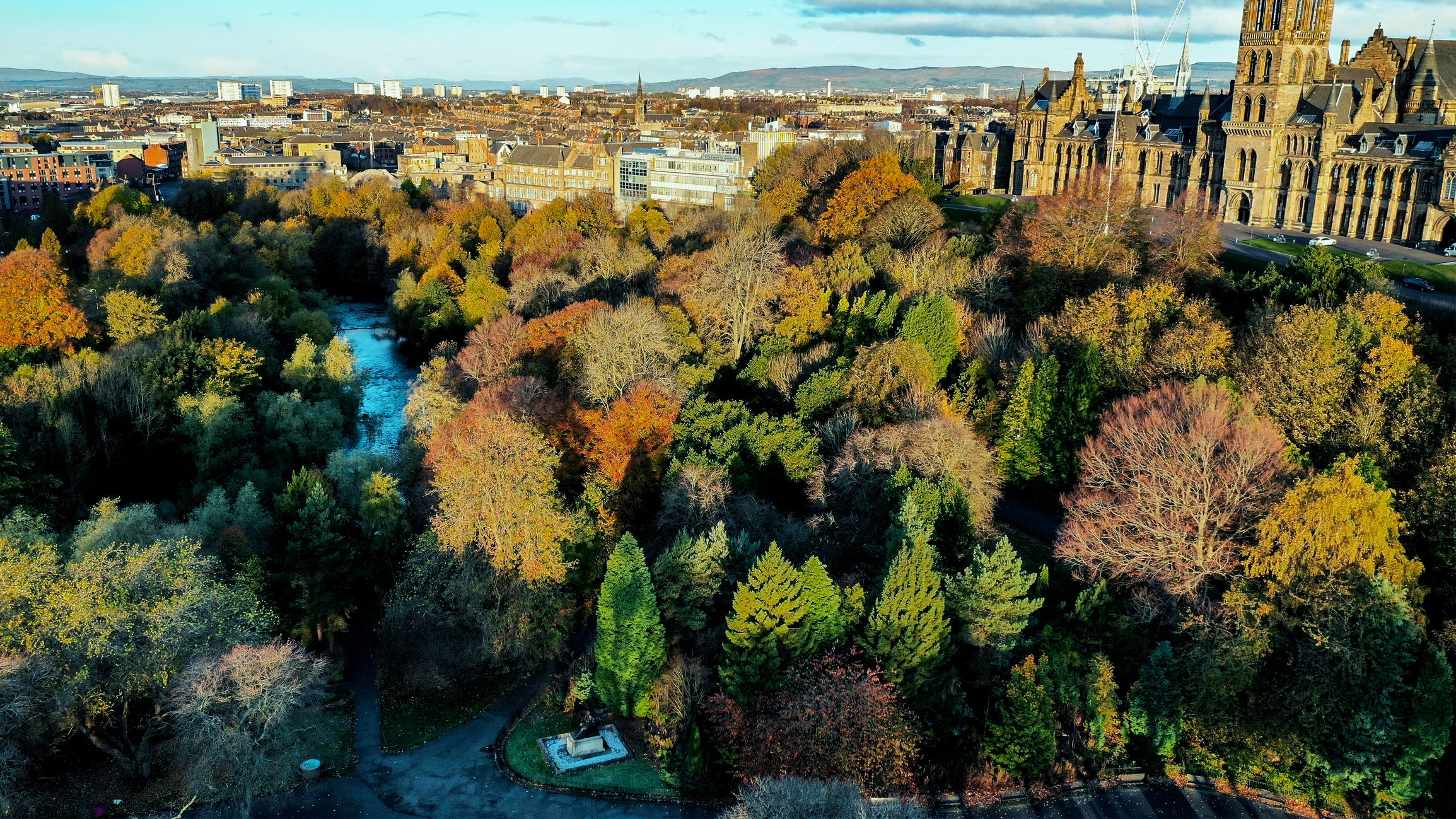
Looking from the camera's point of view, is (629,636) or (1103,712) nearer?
(1103,712)

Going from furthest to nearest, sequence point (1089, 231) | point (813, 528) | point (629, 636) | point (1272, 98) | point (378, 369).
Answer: point (378, 369), point (1272, 98), point (1089, 231), point (813, 528), point (629, 636)

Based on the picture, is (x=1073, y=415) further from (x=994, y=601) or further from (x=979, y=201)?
(x=979, y=201)

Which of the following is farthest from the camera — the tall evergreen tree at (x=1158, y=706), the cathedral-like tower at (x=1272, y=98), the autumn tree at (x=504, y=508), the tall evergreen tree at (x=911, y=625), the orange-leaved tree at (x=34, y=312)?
the cathedral-like tower at (x=1272, y=98)

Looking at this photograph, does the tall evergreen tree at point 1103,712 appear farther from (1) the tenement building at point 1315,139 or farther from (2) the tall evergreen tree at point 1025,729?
(1) the tenement building at point 1315,139

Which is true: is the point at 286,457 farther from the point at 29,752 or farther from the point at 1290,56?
the point at 1290,56

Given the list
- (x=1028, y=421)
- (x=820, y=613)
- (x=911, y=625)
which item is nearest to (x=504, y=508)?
(x=820, y=613)

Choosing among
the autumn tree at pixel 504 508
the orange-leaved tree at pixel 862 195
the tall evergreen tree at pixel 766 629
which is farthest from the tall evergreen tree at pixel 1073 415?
the orange-leaved tree at pixel 862 195
